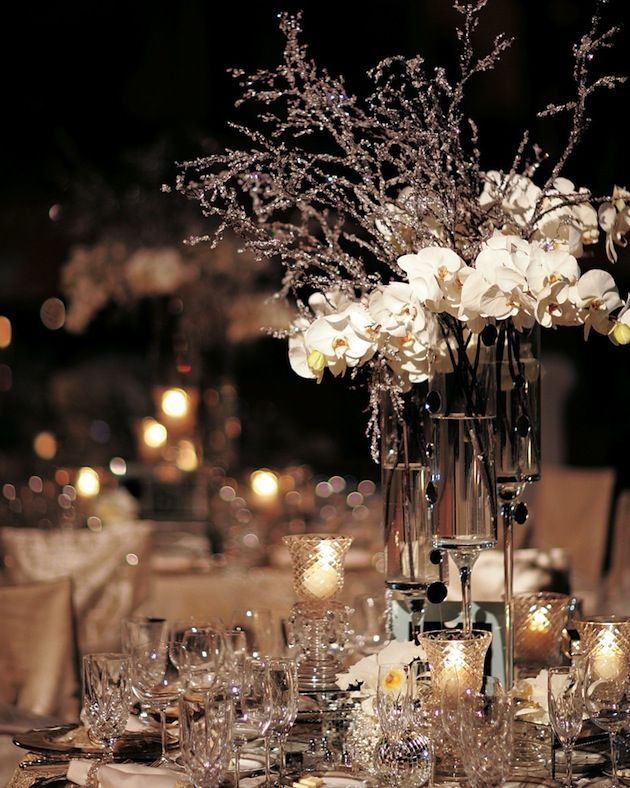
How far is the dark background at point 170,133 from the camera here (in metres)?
7.58

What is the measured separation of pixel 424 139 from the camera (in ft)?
6.76

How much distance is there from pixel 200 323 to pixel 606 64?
2.28 m

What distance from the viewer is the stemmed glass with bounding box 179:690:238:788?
1.71 metres

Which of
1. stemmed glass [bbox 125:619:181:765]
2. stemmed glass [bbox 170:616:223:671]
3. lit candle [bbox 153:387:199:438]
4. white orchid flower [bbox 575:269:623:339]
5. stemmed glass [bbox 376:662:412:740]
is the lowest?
stemmed glass [bbox 376:662:412:740]

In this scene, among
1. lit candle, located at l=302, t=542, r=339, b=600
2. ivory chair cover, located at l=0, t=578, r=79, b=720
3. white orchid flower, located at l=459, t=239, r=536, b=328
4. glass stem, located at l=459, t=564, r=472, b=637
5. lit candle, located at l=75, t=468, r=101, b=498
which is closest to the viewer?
white orchid flower, located at l=459, t=239, r=536, b=328

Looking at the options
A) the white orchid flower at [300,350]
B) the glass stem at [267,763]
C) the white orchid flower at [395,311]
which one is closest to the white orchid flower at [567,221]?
the white orchid flower at [395,311]

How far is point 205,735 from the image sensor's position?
1.71 meters

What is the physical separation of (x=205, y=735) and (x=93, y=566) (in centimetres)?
275

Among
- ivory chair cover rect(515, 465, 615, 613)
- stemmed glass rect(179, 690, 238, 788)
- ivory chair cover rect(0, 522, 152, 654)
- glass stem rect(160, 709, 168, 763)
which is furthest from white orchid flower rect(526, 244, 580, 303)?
ivory chair cover rect(515, 465, 615, 613)

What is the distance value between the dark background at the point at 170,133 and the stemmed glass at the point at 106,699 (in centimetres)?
557

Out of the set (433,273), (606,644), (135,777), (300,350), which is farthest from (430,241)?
(135,777)

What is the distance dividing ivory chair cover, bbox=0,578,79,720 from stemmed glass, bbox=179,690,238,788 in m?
1.49

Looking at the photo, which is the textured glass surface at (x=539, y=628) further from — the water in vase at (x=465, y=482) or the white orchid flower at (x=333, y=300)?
the white orchid flower at (x=333, y=300)

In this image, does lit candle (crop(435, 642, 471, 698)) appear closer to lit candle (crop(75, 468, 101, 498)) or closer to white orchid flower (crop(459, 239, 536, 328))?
white orchid flower (crop(459, 239, 536, 328))
